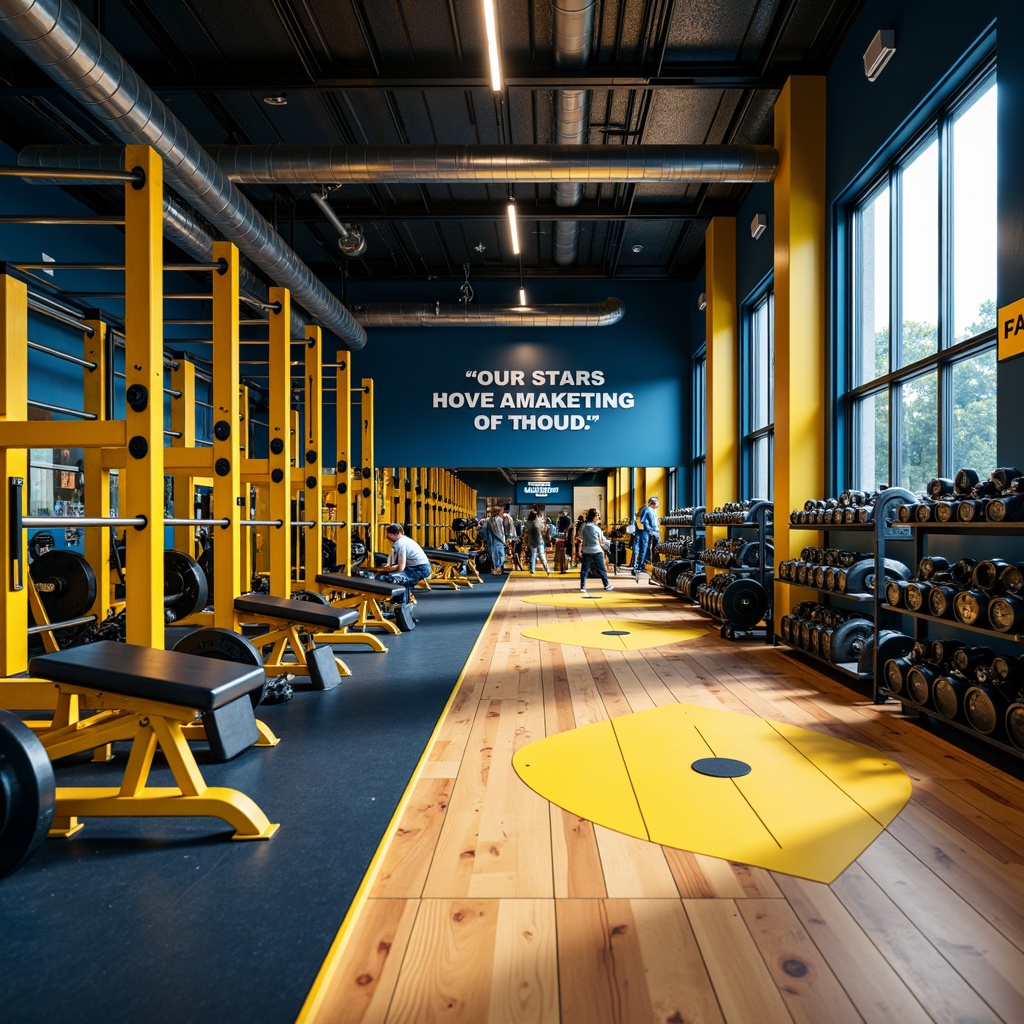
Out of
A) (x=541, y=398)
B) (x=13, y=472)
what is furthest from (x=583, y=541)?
(x=13, y=472)

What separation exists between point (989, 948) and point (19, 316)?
4089 millimetres

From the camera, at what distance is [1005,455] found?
3.41 meters

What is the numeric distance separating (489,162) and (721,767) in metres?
4.84

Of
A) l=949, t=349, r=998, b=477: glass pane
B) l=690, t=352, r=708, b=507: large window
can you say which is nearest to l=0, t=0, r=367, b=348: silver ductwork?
l=949, t=349, r=998, b=477: glass pane

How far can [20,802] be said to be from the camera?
5.86ft

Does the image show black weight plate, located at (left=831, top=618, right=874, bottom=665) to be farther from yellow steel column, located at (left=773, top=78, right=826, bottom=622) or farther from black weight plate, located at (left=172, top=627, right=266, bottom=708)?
black weight plate, located at (left=172, top=627, right=266, bottom=708)

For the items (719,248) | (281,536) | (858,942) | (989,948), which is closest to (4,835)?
(858,942)

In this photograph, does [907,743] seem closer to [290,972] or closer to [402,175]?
[290,972]

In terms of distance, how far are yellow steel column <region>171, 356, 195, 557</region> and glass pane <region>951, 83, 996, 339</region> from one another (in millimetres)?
5043

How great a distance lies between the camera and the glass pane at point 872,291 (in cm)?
510

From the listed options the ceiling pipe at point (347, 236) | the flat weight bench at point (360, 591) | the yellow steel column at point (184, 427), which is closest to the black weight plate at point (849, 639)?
the flat weight bench at point (360, 591)

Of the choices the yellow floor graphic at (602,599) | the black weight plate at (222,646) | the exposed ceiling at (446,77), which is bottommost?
the yellow floor graphic at (602,599)

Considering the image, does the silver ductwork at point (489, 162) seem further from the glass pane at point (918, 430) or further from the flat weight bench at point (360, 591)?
the flat weight bench at point (360, 591)

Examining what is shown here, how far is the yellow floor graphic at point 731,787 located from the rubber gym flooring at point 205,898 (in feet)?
2.15
